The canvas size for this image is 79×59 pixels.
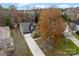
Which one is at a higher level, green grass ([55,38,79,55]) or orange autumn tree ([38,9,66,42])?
orange autumn tree ([38,9,66,42])

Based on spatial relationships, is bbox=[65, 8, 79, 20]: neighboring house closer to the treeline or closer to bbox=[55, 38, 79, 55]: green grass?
bbox=[55, 38, 79, 55]: green grass

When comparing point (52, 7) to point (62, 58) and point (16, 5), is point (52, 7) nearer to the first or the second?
point (16, 5)

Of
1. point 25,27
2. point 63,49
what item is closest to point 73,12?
point 63,49

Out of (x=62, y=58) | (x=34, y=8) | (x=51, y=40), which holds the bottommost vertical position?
(x=62, y=58)

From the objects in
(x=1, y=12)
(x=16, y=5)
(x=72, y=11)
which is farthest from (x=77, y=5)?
(x=1, y=12)

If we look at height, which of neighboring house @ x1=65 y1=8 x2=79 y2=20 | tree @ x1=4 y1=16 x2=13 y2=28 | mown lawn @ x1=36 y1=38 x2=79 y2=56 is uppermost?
neighboring house @ x1=65 y1=8 x2=79 y2=20

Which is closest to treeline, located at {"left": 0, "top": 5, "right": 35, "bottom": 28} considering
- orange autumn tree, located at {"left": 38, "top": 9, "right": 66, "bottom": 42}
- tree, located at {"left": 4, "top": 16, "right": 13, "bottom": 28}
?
tree, located at {"left": 4, "top": 16, "right": 13, "bottom": 28}
